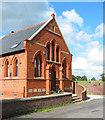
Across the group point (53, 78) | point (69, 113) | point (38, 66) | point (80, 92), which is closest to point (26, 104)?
point (69, 113)

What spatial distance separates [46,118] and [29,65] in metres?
7.26

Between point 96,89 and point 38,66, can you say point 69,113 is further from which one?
point 96,89

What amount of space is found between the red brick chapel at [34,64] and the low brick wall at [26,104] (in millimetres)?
2571

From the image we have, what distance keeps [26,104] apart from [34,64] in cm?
608

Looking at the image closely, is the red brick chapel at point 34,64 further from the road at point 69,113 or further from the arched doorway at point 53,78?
the road at point 69,113

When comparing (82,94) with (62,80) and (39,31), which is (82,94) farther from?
(39,31)

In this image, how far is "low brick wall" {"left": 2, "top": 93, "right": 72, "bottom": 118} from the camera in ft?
38.1

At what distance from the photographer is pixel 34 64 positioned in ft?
60.3

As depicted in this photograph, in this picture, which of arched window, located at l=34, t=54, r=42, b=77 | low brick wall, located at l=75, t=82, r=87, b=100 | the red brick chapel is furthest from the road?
low brick wall, located at l=75, t=82, r=87, b=100

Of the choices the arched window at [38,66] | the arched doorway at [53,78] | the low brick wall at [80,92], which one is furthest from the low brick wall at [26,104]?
the low brick wall at [80,92]

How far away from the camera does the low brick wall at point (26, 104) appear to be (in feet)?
38.1

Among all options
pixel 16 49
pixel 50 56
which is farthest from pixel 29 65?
pixel 50 56

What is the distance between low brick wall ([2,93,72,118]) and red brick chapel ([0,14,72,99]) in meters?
2.57

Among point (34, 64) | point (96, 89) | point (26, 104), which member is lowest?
point (96, 89)
